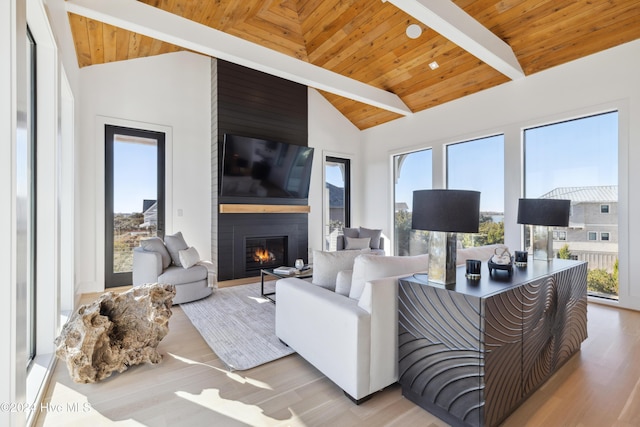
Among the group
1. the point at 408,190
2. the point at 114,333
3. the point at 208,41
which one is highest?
the point at 208,41

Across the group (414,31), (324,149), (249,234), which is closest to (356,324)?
(249,234)

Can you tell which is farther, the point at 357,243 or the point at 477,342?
the point at 357,243

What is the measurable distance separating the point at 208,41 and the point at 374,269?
344 centimetres

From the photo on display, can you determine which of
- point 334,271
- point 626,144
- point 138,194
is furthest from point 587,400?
point 138,194

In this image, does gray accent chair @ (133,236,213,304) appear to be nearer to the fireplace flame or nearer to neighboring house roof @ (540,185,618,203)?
the fireplace flame

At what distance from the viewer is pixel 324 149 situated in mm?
6562

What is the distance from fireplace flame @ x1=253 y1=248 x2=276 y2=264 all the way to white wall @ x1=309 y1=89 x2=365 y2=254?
37.5 inches

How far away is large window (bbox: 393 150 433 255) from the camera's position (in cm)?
604

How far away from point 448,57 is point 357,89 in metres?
1.47

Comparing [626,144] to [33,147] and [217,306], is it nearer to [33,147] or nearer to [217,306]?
[217,306]

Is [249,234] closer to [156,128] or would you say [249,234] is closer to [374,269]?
[156,128]

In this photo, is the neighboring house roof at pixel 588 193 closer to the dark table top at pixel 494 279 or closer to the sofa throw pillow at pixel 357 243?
the dark table top at pixel 494 279

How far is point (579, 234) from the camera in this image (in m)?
4.06

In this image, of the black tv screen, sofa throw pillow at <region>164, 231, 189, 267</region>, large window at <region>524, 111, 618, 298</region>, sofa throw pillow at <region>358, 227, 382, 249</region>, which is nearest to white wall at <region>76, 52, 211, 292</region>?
the black tv screen
